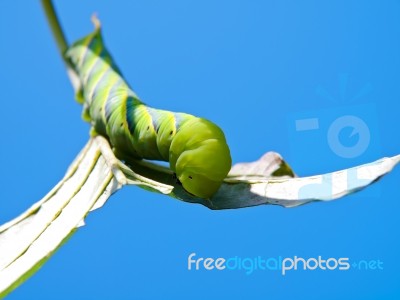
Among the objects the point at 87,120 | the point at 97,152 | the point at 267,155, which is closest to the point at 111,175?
the point at 97,152

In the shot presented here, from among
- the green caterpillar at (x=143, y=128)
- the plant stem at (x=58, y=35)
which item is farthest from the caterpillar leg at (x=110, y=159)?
the plant stem at (x=58, y=35)

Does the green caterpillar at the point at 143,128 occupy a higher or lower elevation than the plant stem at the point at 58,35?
lower

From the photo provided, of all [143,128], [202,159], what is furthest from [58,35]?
[202,159]

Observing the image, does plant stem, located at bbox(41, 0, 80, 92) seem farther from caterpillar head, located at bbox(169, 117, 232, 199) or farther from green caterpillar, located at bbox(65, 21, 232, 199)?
caterpillar head, located at bbox(169, 117, 232, 199)

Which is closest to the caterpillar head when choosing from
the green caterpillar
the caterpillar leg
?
the green caterpillar

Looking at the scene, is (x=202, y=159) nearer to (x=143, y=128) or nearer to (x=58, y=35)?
(x=143, y=128)

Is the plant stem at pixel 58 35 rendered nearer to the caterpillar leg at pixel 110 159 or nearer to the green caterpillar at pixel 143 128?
the green caterpillar at pixel 143 128
